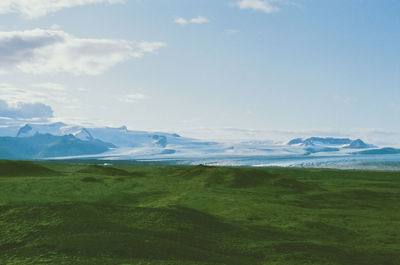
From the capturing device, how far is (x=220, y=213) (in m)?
29.0

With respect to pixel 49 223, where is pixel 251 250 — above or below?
below

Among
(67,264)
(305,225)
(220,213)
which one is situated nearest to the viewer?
(67,264)

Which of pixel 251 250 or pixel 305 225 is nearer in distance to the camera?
pixel 251 250

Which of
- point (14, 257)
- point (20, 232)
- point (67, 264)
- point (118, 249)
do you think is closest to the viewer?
point (67, 264)

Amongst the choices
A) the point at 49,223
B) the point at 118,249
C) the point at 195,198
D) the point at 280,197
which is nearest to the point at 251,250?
the point at 118,249

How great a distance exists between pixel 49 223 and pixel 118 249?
17.3ft

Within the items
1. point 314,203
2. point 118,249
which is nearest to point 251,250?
point 118,249

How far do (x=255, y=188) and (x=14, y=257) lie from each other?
39.4 m

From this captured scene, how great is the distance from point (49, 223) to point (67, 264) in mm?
6047

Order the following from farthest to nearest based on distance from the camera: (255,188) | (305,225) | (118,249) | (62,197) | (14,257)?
(255,188)
(62,197)
(305,225)
(118,249)
(14,257)

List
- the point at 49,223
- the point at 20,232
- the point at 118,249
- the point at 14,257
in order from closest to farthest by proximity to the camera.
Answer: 1. the point at 14,257
2. the point at 118,249
3. the point at 20,232
4. the point at 49,223

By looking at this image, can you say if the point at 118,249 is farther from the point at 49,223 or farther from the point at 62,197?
the point at 62,197

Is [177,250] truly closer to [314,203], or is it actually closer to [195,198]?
[195,198]

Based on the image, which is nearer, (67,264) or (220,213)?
(67,264)
